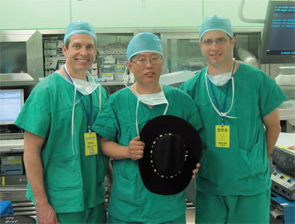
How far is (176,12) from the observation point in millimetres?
3242

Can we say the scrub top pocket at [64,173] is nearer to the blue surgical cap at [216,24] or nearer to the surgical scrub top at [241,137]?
the surgical scrub top at [241,137]

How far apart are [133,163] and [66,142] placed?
32cm

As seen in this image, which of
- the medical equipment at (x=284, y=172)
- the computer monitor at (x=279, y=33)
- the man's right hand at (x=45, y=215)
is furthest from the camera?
the computer monitor at (x=279, y=33)

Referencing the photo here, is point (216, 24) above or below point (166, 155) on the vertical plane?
above

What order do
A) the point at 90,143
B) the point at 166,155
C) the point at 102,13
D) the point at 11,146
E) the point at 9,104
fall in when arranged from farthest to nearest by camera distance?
1. the point at 102,13
2. the point at 9,104
3. the point at 11,146
4. the point at 90,143
5. the point at 166,155

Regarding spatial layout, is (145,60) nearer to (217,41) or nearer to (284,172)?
(217,41)

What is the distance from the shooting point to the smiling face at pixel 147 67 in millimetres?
1371

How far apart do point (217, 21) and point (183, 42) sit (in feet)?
5.58

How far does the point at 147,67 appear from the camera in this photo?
4.47 ft

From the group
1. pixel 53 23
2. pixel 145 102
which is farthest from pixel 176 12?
pixel 145 102

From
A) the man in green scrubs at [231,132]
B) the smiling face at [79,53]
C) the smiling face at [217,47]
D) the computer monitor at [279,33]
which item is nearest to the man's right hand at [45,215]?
the smiling face at [79,53]

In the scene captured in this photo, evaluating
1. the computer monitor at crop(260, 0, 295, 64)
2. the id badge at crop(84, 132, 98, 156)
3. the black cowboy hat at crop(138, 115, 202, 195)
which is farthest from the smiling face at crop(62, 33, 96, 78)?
the computer monitor at crop(260, 0, 295, 64)

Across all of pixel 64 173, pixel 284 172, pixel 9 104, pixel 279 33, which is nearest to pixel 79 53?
pixel 64 173

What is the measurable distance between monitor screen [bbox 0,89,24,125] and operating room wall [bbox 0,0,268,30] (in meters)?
0.72
